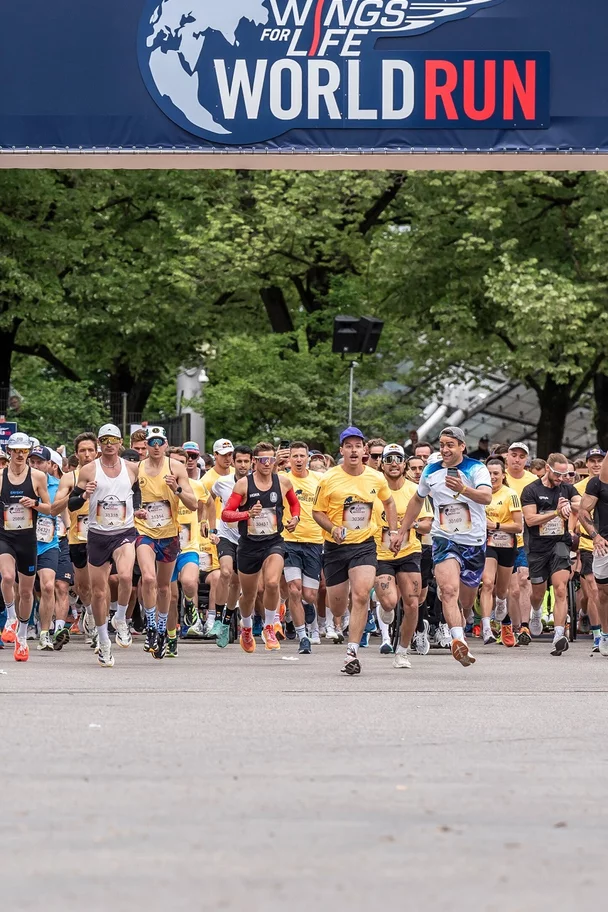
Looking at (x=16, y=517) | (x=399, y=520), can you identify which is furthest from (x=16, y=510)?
(x=399, y=520)

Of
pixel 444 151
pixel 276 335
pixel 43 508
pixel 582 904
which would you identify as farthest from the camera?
pixel 276 335

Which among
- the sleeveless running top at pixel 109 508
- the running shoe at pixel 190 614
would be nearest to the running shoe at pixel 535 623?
the running shoe at pixel 190 614

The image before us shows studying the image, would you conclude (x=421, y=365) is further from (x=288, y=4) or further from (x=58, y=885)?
(x=58, y=885)

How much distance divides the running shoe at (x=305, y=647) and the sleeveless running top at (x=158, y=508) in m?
2.29

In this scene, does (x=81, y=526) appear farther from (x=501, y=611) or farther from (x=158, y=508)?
(x=501, y=611)

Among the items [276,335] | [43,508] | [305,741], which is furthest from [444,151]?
[276,335]

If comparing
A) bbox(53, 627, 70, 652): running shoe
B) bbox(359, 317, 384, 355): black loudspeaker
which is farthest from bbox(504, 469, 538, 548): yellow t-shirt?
bbox(53, 627, 70, 652): running shoe

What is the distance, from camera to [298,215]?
3594 cm

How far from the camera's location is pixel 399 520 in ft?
63.2

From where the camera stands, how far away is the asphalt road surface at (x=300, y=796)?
6.12 m

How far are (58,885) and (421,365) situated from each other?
3310cm

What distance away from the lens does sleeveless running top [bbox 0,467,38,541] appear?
1711 centimetres

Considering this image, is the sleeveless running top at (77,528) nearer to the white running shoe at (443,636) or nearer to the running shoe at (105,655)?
the running shoe at (105,655)

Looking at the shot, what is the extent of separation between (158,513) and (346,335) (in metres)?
7.83
